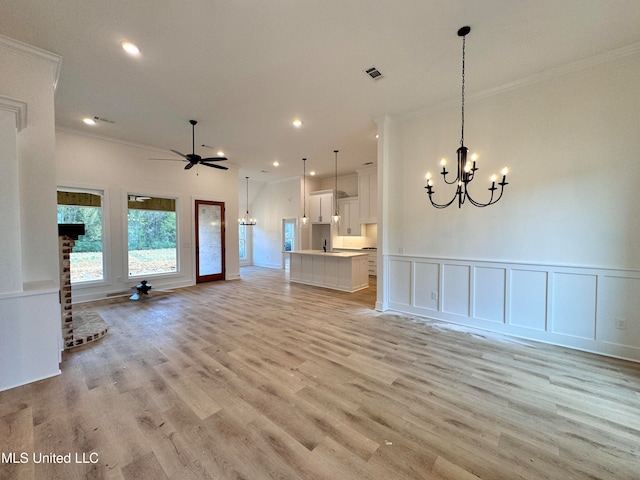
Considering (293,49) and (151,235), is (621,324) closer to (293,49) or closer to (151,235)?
(293,49)

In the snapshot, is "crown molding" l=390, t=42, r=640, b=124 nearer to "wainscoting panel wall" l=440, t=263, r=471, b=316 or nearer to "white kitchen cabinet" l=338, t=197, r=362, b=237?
"wainscoting panel wall" l=440, t=263, r=471, b=316

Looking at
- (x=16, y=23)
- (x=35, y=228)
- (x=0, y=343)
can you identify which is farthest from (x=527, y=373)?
(x=16, y=23)

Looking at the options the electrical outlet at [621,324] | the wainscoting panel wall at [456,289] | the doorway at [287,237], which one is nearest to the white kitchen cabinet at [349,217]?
the doorway at [287,237]

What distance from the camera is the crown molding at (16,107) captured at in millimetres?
2304

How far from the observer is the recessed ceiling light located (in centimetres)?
281

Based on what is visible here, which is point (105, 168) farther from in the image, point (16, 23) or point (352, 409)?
point (352, 409)

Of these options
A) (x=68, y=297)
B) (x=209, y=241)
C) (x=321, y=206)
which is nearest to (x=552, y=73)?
(x=68, y=297)

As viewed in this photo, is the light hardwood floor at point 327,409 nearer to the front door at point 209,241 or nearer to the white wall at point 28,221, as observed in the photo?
the white wall at point 28,221

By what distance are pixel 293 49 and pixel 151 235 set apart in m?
5.70

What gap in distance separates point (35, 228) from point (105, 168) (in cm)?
335

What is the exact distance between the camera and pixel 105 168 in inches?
221

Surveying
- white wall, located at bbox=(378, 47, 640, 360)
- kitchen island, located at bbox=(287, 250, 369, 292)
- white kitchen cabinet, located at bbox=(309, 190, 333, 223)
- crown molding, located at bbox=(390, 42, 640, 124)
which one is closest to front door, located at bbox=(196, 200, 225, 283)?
kitchen island, located at bbox=(287, 250, 369, 292)

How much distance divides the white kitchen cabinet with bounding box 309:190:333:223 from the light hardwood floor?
617 centimetres

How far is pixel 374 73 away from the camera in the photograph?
329cm
